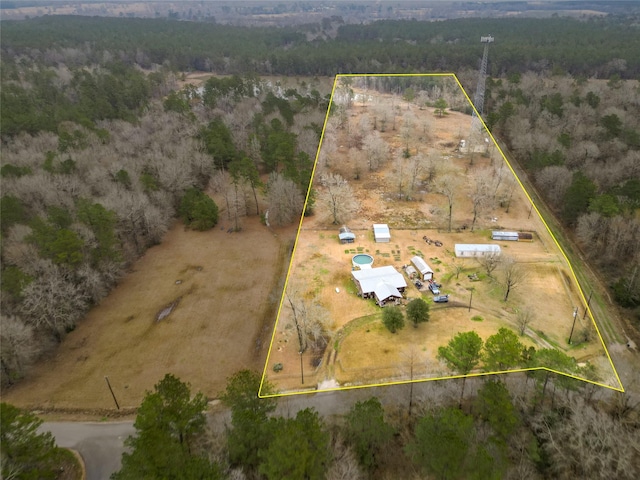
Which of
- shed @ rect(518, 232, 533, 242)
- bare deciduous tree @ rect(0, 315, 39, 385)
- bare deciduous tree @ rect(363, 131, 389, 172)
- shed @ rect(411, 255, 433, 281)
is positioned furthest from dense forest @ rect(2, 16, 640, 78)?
bare deciduous tree @ rect(0, 315, 39, 385)

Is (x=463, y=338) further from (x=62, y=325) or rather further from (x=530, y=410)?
(x=62, y=325)

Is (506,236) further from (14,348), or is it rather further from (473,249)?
(14,348)

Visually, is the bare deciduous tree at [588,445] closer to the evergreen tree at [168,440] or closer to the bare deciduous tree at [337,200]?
the evergreen tree at [168,440]

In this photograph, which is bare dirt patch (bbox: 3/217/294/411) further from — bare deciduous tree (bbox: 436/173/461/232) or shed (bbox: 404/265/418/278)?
bare deciduous tree (bbox: 436/173/461/232)

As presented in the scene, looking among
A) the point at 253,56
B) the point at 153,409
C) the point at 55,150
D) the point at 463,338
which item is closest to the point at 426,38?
the point at 253,56

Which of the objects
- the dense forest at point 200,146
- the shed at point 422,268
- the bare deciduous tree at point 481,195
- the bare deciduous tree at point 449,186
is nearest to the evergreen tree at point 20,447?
the dense forest at point 200,146

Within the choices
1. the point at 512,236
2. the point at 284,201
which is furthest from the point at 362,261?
the point at 512,236
